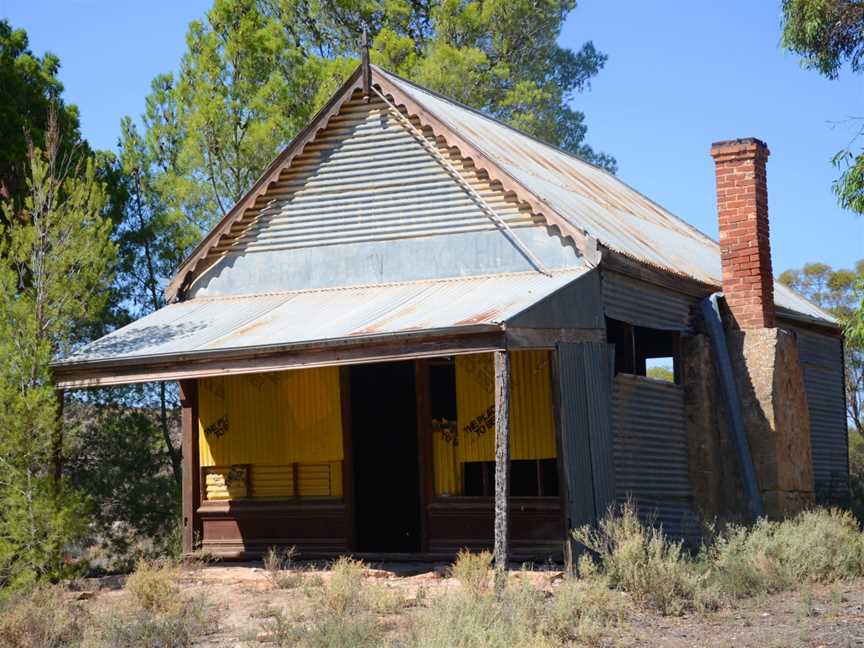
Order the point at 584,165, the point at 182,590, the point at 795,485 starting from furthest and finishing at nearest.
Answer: the point at 584,165, the point at 795,485, the point at 182,590

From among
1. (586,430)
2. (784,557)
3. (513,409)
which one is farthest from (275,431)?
(784,557)

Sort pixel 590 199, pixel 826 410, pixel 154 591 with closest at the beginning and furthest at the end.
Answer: pixel 154 591 → pixel 590 199 → pixel 826 410

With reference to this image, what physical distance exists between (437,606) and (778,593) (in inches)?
147

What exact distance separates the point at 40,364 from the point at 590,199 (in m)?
7.38

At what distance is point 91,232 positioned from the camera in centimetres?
1493

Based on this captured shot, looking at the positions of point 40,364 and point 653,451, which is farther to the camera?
point 653,451

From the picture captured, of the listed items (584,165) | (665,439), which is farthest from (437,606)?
(584,165)

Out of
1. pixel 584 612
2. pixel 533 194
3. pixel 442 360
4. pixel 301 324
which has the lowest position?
pixel 584 612

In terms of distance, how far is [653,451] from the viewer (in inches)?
586

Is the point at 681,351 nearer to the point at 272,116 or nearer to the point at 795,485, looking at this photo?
the point at 795,485

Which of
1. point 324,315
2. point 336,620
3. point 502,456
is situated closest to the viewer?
point 336,620

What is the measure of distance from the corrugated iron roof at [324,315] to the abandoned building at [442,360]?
0.17 feet

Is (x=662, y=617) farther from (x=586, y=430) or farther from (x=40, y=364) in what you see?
(x=40, y=364)

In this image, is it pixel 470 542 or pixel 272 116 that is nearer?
pixel 470 542
